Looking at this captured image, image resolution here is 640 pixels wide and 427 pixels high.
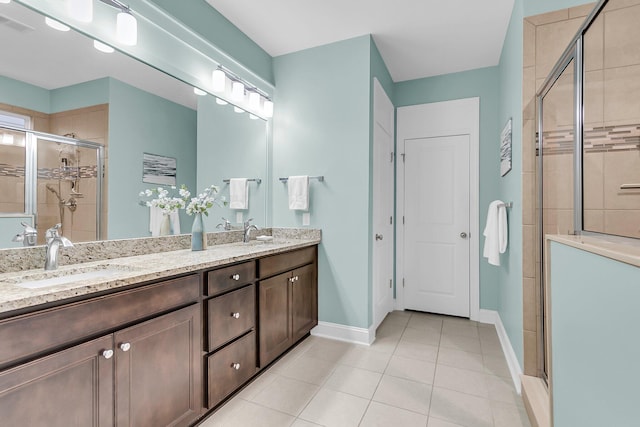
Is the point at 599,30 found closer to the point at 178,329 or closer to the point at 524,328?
the point at 524,328

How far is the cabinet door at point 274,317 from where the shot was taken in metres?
2.13

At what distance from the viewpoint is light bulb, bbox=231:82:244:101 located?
265 cm

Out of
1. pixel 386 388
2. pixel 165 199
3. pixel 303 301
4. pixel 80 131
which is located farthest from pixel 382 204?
pixel 80 131

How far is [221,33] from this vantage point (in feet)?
8.06

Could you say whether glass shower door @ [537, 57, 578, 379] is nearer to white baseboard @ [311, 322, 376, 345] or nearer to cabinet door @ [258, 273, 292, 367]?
white baseboard @ [311, 322, 376, 345]

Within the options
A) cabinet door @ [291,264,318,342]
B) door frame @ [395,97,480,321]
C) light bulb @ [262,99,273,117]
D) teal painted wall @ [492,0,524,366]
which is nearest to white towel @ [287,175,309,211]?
cabinet door @ [291,264,318,342]

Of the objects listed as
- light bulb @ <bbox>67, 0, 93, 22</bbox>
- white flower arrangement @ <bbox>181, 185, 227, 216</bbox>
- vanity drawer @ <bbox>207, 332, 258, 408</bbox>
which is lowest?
vanity drawer @ <bbox>207, 332, 258, 408</bbox>

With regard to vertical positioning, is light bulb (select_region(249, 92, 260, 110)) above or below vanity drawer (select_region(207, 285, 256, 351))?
above

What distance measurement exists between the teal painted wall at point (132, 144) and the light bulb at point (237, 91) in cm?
61

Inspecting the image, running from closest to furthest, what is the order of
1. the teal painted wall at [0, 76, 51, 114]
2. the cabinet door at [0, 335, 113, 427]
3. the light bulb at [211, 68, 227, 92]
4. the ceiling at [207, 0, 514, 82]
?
1. the cabinet door at [0, 335, 113, 427]
2. the teal painted wall at [0, 76, 51, 114]
3. the ceiling at [207, 0, 514, 82]
4. the light bulb at [211, 68, 227, 92]

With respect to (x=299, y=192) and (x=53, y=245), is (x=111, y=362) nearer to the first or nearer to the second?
(x=53, y=245)

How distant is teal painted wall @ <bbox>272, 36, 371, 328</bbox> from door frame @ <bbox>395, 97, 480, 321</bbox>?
109 centimetres

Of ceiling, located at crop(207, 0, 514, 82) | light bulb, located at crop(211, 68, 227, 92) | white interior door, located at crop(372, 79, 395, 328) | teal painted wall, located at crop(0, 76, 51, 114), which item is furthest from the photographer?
white interior door, located at crop(372, 79, 395, 328)

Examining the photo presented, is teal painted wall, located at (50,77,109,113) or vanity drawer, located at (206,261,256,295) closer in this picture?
teal painted wall, located at (50,77,109,113)
